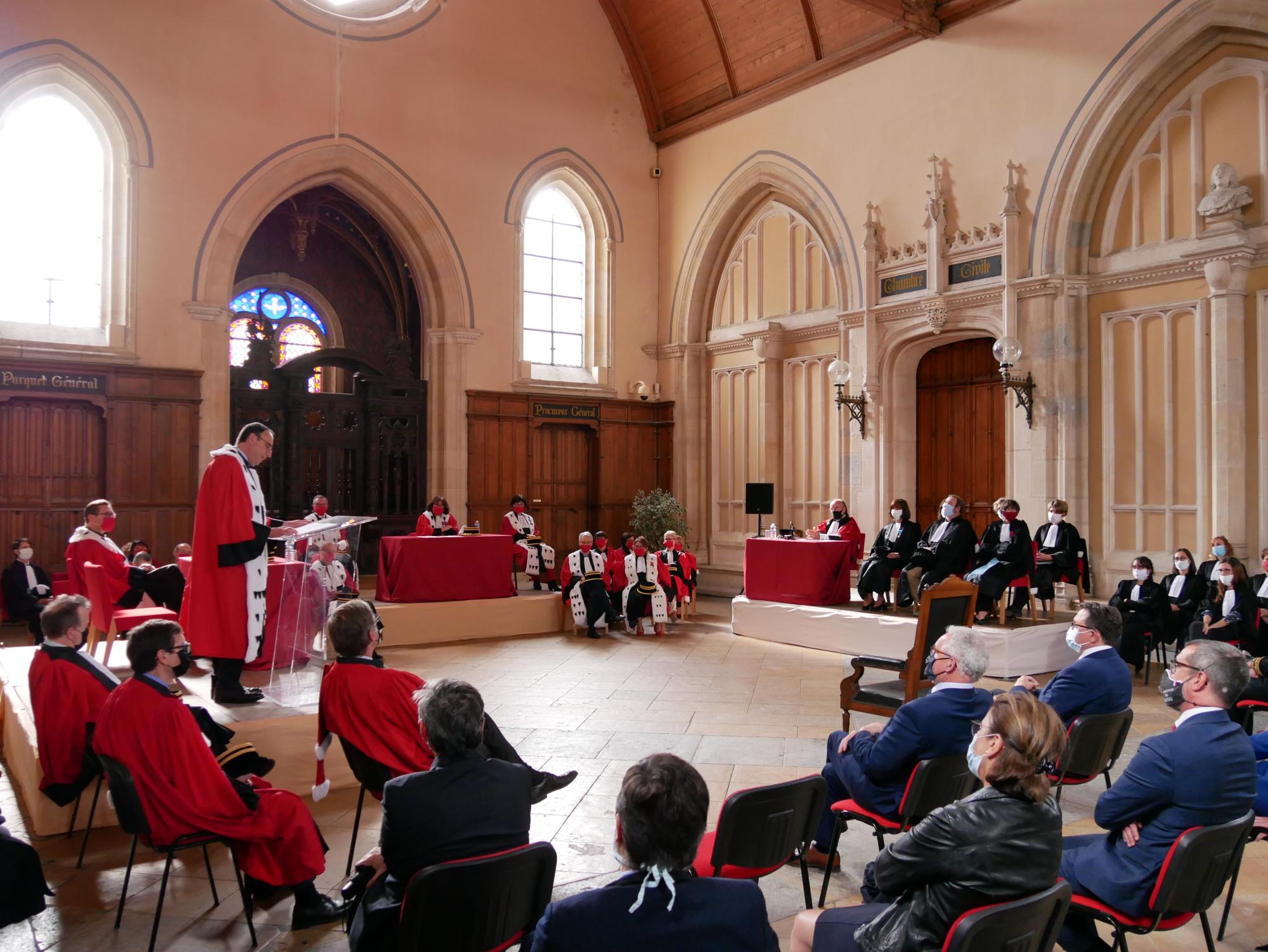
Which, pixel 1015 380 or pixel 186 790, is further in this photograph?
pixel 1015 380

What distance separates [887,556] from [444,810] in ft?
24.6

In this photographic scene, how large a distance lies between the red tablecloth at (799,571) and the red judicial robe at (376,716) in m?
6.57

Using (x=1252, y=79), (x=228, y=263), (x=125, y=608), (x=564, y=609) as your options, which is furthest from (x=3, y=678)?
(x=1252, y=79)

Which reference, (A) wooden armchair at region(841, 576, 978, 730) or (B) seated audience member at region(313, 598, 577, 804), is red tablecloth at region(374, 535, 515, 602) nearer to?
(A) wooden armchair at region(841, 576, 978, 730)

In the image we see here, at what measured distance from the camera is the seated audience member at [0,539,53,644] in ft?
32.7

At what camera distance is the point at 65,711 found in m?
4.02

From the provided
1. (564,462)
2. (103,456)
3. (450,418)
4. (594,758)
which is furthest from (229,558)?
Result: (564,462)

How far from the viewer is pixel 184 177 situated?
39.3ft

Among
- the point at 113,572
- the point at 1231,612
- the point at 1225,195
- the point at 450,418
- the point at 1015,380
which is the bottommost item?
the point at 1231,612

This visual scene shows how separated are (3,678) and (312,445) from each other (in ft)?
25.1

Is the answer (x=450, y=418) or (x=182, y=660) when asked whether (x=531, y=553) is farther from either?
(x=182, y=660)

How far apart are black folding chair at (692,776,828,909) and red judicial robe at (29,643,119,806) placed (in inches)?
107

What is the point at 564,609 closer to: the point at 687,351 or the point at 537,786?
the point at 687,351

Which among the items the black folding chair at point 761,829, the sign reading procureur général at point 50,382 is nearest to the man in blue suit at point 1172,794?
the black folding chair at point 761,829
